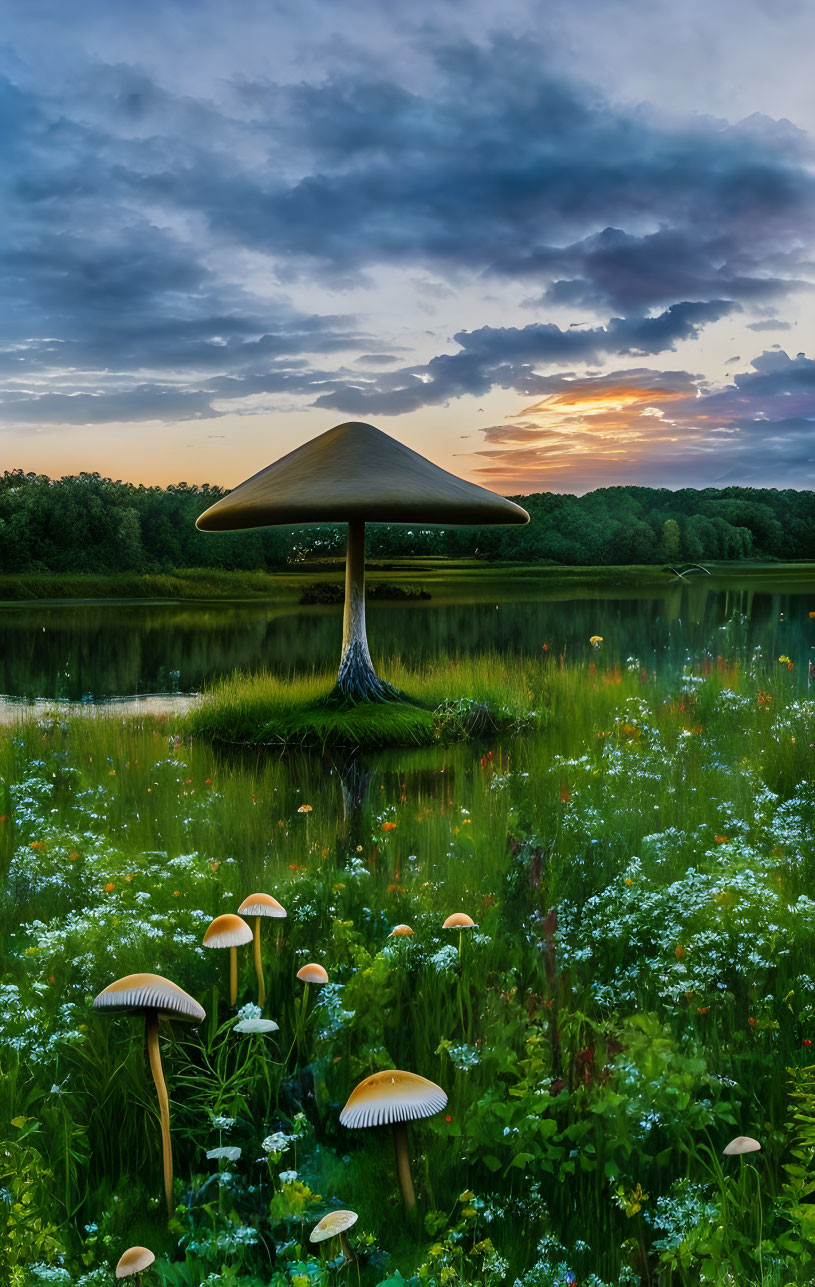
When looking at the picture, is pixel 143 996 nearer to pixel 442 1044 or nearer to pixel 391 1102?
pixel 391 1102

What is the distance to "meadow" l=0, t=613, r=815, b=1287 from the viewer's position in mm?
2576

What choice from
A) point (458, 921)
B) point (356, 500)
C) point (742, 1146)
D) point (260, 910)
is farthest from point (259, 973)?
point (356, 500)

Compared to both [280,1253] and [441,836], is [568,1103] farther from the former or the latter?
[441,836]

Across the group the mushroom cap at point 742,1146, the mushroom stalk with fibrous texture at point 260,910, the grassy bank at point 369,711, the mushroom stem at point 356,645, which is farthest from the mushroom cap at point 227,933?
the mushroom stem at point 356,645

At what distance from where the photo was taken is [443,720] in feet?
34.9

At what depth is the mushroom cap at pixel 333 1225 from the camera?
2.31m

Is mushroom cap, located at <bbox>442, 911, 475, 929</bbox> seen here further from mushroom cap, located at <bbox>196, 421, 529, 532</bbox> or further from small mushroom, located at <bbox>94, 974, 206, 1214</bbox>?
mushroom cap, located at <bbox>196, 421, 529, 532</bbox>

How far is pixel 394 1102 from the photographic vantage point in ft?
8.03

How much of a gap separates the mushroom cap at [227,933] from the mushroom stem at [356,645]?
7714 millimetres

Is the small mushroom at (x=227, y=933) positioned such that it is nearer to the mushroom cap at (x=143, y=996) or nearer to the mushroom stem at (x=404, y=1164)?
the mushroom cap at (x=143, y=996)

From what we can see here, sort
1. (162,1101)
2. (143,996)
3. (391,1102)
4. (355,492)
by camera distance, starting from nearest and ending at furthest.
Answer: (391,1102), (143,996), (162,1101), (355,492)

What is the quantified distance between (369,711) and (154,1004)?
8093 millimetres

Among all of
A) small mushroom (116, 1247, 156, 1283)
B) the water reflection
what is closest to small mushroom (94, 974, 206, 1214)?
small mushroom (116, 1247, 156, 1283)

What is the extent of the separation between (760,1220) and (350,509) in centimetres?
795
